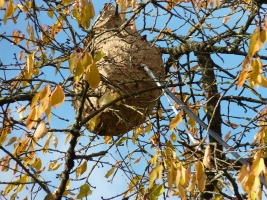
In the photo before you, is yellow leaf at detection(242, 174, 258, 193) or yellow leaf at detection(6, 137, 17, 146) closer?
yellow leaf at detection(242, 174, 258, 193)

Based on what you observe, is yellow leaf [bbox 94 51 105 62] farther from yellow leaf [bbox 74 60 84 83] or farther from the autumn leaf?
the autumn leaf

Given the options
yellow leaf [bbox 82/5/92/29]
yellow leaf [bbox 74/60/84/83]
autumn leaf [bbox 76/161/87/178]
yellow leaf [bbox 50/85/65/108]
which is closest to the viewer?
yellow leaf [bbox 50/85/65/108]

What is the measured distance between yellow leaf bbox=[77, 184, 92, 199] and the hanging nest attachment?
0.31 meters

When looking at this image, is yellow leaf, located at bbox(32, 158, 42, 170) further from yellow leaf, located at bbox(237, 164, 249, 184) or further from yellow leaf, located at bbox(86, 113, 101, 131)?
yellow leaf, located at bbox(237, 164, 249, 184)

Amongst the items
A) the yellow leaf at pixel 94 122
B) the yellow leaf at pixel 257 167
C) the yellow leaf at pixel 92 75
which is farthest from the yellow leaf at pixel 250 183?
the yellow leaf at pixel 94 122

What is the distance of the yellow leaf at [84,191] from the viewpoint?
2312 mm

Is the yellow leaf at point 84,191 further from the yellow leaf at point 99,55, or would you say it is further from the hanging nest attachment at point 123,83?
the yellow leaf at point 99,55

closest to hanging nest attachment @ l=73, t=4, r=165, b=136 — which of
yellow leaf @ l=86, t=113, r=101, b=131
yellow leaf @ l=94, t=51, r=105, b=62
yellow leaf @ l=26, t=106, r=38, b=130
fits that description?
yellow leaf @ l=86, t=113, r=101, b=131

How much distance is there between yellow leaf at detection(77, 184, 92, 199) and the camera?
2312 millimetres

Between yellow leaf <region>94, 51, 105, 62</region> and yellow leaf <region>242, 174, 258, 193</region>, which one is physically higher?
yellow leaf <region>94, 51, 105, 62</region>

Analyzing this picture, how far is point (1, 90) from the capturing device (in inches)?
88.1

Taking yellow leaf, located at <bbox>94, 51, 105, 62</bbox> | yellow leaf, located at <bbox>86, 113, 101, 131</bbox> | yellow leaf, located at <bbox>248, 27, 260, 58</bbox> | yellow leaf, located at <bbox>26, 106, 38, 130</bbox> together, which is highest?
yellow leaf, located at <bbox>86, 113, 101, 131</bbox>

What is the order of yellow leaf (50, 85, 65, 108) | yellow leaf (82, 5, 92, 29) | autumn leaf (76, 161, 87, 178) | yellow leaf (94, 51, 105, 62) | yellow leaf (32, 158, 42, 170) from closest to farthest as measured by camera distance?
yellow leaf (50, 85, 65, 108) → yellow leaf (94, 51, 105, 62) → yellow leaf (82, 5, 92, 29) → autumn leaf (76, 161, 87, 178) → yellow leaf (32, 158, 42, 170)

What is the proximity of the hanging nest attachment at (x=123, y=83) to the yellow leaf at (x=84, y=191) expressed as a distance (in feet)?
1.00
